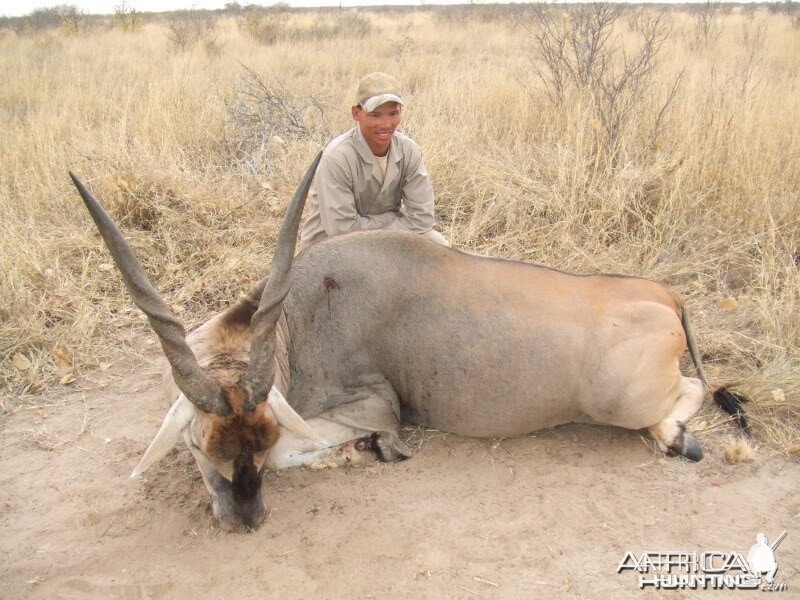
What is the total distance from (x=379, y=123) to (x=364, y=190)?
1.89 feet

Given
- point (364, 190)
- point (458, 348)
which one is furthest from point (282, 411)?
point (364, 190)

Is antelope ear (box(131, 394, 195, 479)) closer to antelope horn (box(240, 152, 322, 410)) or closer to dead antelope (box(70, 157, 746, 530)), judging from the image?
antelope horn (box(240, 152, 322, 410))

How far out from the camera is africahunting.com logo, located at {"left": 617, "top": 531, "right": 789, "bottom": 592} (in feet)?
10.7

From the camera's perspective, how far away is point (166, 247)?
6320mm

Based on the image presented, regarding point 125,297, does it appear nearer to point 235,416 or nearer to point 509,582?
point 235,416

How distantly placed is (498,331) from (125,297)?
3.31 meters

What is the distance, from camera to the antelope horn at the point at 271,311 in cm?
329

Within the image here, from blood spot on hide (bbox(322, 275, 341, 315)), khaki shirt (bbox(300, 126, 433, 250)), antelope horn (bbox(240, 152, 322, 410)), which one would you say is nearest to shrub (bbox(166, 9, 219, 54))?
khaki shirt (bbox(300, 126, 433, 250))

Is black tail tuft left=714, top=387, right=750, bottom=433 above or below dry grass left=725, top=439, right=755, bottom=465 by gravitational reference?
above

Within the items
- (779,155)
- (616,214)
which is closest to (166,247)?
(616,214)

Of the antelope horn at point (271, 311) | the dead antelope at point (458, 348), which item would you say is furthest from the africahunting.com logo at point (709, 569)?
the antelope horn at point (271, 311)

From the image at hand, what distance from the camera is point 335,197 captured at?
5.21m

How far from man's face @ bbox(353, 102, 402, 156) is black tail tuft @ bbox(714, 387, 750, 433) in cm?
289

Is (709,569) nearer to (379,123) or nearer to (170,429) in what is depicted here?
(170,429)
